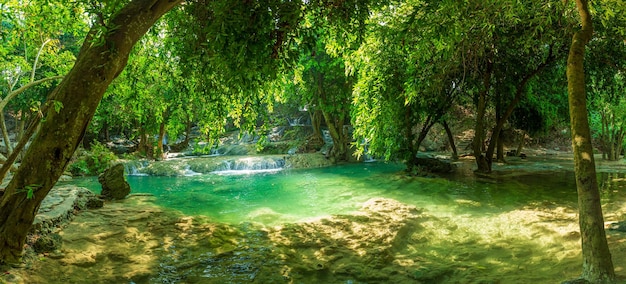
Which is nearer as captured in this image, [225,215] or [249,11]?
[249,11]

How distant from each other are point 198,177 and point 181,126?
34.9ft

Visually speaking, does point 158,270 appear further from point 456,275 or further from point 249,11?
point 456,275

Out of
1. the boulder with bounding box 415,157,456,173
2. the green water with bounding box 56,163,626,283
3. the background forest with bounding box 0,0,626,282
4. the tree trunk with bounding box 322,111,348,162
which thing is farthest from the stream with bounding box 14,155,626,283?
the tree trunk with bounding box 322,111,348,162

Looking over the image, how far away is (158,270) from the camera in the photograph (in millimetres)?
5414

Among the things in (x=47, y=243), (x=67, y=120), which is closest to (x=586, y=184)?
(x=67, y=120)

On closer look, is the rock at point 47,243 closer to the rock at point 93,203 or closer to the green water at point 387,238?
the green water at point 387,238

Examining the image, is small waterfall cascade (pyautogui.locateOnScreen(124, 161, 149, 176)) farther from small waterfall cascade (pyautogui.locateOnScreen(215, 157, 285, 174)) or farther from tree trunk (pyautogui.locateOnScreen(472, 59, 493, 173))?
tree trunk (pyautogui.locateOnScreen(472, 59, 493, 173))

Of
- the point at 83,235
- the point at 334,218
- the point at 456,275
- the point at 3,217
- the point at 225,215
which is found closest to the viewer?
the point at 3,217

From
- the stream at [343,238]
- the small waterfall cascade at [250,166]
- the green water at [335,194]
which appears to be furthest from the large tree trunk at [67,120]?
the small waterfall cascade at [250,166]

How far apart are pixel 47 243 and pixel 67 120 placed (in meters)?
2.50

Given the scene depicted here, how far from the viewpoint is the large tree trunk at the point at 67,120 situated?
4012 mm

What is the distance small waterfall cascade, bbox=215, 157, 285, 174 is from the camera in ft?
71.6

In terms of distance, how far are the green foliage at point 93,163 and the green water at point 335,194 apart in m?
1.95

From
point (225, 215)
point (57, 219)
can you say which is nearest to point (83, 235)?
point (57, 219)
